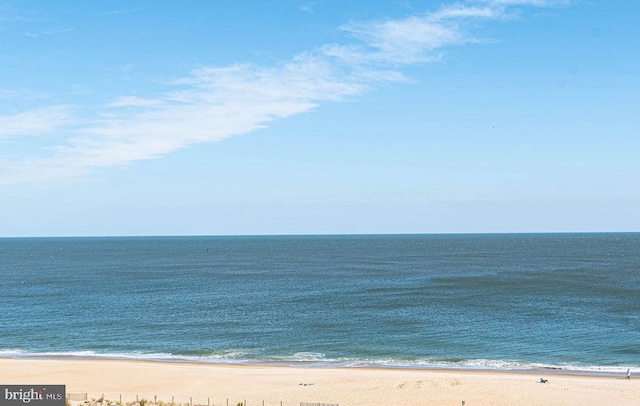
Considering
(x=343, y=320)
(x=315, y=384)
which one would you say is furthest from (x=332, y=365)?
(x=343, y=320)

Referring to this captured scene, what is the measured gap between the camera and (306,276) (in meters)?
149

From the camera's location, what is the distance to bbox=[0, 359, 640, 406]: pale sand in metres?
46.1

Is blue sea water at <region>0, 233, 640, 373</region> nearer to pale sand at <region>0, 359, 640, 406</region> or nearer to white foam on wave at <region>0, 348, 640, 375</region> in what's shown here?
white foam on wave at <region>0, 348, 640, 375</region>

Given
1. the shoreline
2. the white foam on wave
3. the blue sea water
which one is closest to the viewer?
the shoreline

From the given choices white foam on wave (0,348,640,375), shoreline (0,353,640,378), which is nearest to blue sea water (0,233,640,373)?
white foam on wave (0,348,640,375)

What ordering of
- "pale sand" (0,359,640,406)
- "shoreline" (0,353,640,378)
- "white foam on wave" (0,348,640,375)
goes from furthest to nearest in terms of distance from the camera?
"white foam on wave" (0,348,640,375) → "shoreline" (0,353,640,378) → "pale sand" (0,359,640,406)

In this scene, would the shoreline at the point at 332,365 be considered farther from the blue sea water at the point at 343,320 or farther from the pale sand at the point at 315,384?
the pale sand at the point at 315,384

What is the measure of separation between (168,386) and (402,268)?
409 ft

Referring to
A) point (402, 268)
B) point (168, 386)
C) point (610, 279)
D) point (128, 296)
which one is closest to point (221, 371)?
point (168, 386)

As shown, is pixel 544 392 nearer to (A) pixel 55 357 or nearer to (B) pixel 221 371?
(B) pixel 221 371

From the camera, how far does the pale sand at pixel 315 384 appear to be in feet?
151

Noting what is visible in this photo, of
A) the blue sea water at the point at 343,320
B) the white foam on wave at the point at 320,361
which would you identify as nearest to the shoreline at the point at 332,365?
the white foam on wave at the point at 320,361

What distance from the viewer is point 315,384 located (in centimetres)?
5134

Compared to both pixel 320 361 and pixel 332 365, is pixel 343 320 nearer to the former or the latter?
pixel 320 361
